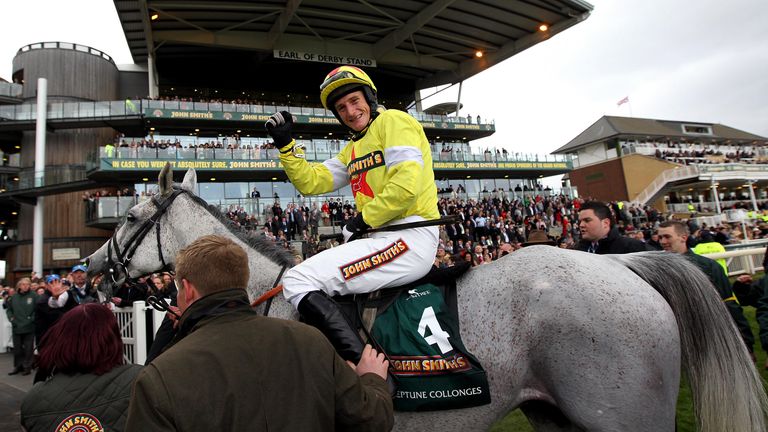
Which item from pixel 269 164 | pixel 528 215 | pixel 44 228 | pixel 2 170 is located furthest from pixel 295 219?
pixel 2 170

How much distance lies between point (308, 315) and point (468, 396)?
36.8 inches

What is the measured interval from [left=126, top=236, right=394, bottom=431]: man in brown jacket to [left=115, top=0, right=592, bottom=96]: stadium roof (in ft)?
94.9

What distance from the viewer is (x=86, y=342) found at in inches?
85.5

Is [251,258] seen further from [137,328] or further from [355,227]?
[137,328]

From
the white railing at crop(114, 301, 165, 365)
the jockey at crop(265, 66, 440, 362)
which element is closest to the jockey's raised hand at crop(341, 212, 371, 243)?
the jockey at crop(265, 66, 440, 362)

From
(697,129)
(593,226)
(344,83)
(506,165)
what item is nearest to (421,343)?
(344,83)

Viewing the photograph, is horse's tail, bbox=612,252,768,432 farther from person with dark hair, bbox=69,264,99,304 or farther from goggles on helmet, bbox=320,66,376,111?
person with dark hair, bbox=69,264,99,304

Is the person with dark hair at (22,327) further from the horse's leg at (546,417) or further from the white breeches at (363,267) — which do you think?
the horse's leg at (546,417)

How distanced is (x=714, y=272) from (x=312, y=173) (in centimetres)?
428

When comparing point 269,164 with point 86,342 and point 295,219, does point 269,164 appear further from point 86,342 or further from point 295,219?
point 86,342

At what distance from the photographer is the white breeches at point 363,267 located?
2.29m

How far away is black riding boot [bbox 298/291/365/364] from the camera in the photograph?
81.8 inches

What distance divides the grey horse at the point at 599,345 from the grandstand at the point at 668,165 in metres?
37.7

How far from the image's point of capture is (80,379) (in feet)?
7.01
